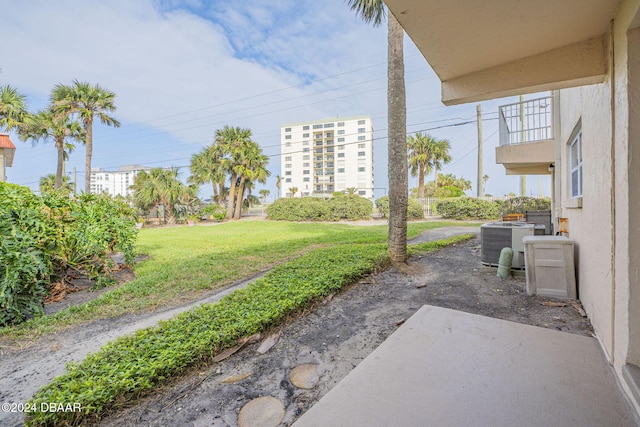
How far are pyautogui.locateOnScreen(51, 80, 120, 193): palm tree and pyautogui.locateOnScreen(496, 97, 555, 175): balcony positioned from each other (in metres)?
21.8

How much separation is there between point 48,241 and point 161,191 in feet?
56.7

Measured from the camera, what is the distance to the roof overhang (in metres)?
1.96

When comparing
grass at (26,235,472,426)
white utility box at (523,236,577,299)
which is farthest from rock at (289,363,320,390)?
white utility box at (523,236,577,299)

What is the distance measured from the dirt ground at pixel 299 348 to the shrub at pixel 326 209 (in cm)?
1619

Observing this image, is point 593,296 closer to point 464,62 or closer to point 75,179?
point 464,62

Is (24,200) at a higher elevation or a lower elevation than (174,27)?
lower

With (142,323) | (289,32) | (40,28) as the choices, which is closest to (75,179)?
(40,28)

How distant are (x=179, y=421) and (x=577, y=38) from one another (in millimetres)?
4075

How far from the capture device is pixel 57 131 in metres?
18.2

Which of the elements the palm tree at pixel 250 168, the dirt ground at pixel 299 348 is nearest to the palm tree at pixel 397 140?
the dirt ground at pixel 299 348

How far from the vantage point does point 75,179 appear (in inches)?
1524

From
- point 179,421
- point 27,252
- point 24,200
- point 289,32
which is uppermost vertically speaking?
point 289,32

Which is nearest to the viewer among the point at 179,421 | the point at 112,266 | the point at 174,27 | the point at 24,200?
the point at 179,421

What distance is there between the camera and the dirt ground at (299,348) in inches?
75.7
